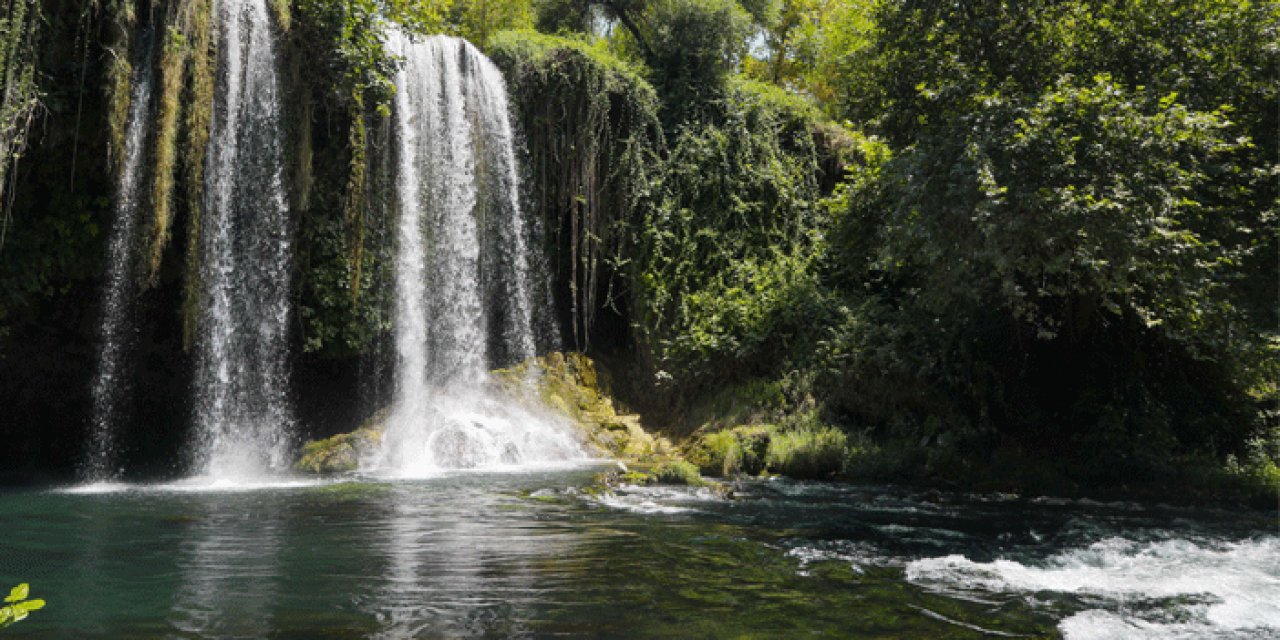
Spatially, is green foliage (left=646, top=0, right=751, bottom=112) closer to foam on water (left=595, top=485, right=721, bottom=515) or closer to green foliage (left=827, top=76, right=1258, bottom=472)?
green foliage (left=827, top=76, right=1258, bottom=472)

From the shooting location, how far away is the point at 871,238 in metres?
13.7

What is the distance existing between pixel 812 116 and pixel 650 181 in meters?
4.93

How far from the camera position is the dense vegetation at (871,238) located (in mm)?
10195

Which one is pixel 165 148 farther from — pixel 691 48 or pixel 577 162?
pixel 691 48

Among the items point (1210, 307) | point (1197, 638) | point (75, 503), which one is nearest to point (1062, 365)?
point (1210, 307)

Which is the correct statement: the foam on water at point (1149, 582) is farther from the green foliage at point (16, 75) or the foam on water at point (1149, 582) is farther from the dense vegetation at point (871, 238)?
the green foliage at point (16, 75)

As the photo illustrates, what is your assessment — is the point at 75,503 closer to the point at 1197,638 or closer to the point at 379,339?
the point at 379,339

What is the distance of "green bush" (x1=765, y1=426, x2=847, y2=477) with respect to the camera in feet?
41.1

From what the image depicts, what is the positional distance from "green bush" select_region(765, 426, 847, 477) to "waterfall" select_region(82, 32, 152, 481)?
10.2 meters

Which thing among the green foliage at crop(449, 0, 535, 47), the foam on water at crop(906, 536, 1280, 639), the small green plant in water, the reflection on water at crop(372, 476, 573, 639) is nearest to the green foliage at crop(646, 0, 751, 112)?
the green foliage at crop(449, 0, 535, 47)

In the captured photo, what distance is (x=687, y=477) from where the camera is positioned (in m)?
11.1

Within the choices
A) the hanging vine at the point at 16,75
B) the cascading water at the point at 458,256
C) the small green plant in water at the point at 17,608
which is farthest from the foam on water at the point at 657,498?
the hanging vine at the point at 16,75

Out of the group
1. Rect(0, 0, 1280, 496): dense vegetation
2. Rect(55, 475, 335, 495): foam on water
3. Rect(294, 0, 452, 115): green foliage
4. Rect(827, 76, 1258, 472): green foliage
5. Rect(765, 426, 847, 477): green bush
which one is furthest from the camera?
Rect(294, 0, 452, 115): green foliage

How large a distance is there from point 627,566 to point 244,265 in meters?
10.0
